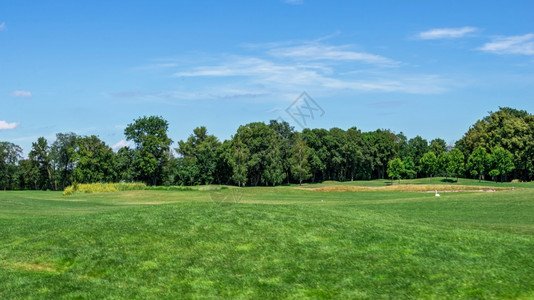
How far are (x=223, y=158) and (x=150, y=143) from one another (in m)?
14.3

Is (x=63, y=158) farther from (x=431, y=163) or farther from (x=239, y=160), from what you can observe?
(x=431, y=163)

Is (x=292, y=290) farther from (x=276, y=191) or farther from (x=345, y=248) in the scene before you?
(x=276, y=191)

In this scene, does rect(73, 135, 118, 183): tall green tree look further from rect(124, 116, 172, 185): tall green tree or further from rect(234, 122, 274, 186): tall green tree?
rect(234, 122, 274, 186): tall green tree

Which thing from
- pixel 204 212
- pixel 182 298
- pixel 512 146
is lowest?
pixel 182 298

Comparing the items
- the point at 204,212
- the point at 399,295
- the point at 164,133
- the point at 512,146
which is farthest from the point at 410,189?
the point at 399,295

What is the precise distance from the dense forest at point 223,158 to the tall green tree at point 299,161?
212 mm

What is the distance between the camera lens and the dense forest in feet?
303

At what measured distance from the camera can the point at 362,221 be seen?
67.7 ft

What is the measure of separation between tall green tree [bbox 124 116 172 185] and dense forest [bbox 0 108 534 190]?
178 millimetres

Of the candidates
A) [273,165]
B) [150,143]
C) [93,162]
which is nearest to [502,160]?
[273,165]

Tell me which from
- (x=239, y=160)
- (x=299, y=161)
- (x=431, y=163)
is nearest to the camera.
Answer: (x=239, y=160)

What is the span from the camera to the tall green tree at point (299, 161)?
105 metres

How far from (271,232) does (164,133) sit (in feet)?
257

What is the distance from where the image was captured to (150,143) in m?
89.7
